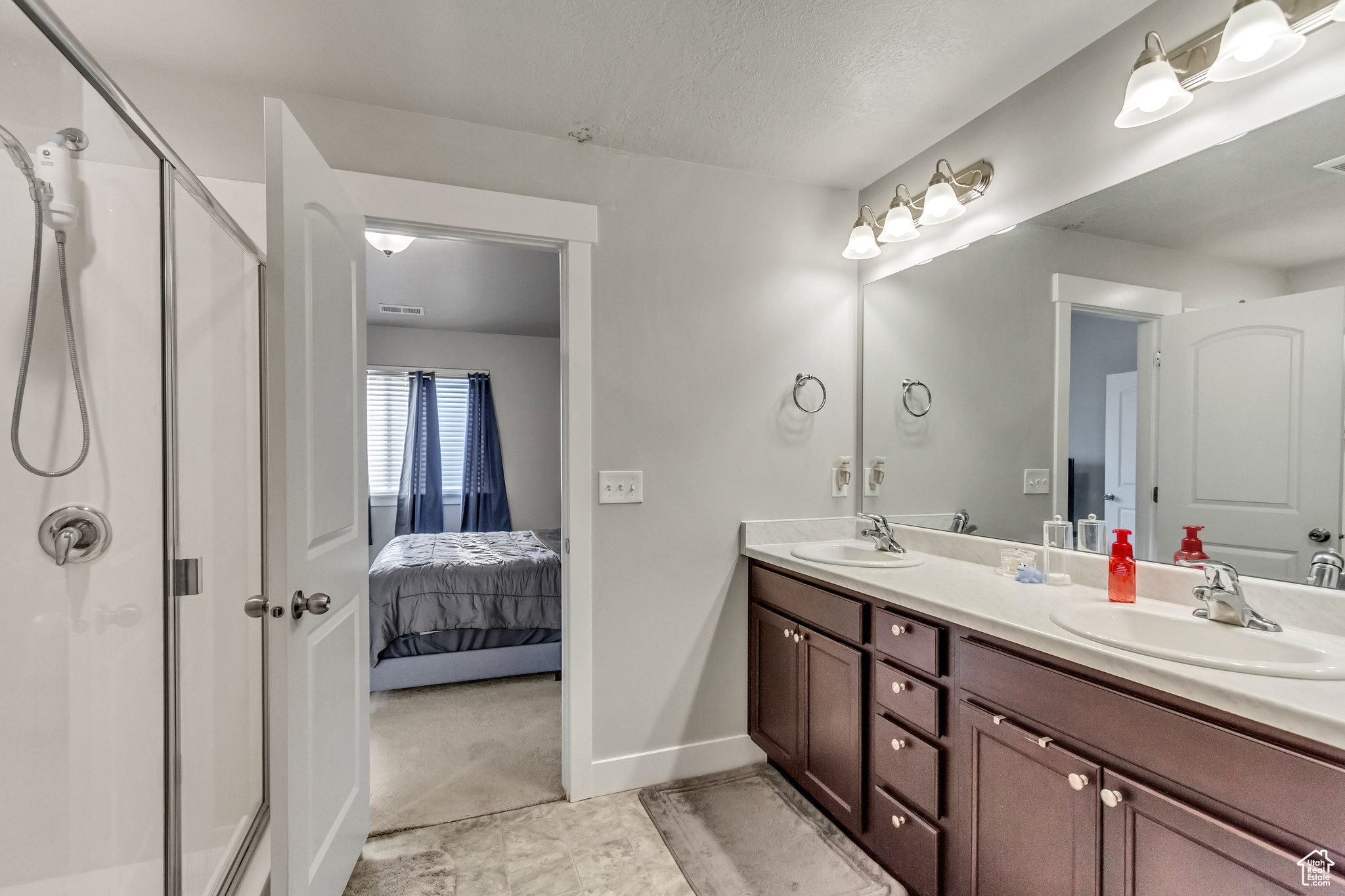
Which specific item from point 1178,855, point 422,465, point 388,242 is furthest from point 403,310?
point 1178,855

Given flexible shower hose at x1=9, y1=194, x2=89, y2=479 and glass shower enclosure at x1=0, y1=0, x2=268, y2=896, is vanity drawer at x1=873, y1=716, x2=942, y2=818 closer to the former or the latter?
glass shower enclosure at x1=0, y1=0, x2=268, y2=896

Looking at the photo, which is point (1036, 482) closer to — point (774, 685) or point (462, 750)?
point (774, 685)

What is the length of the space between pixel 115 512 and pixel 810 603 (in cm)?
184

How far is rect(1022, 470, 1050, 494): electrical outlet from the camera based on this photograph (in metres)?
1.90

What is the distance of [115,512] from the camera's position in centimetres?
128

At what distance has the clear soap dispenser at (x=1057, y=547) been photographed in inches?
70.7

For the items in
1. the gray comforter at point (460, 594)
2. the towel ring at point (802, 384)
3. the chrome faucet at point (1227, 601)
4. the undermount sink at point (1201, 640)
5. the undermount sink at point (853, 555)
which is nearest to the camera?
the undermount sink at point (1201, 640)

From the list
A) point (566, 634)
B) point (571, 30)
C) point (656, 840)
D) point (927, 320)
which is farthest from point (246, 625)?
point (927, 320)

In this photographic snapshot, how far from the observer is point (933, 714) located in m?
1.54

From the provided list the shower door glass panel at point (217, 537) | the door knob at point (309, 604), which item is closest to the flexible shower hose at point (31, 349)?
the shower door glass panel at point (217, 537)

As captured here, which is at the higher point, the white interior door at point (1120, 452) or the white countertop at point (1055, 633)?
the white interior door at point (1120, 452)

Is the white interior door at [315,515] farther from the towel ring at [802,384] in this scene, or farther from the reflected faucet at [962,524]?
the reflected faucet at [962,524]

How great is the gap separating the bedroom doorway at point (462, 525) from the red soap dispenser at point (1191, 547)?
6.08 feet

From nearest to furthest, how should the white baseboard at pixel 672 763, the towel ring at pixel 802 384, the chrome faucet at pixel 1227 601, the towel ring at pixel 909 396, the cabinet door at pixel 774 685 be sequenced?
the chrome faucet at pixel 1227 601, the cabinet door at pixel 774 685, the white baseboard at pixel 672 763, the towel ring at pixel 909 396, the towel ring at pixel 802 384
